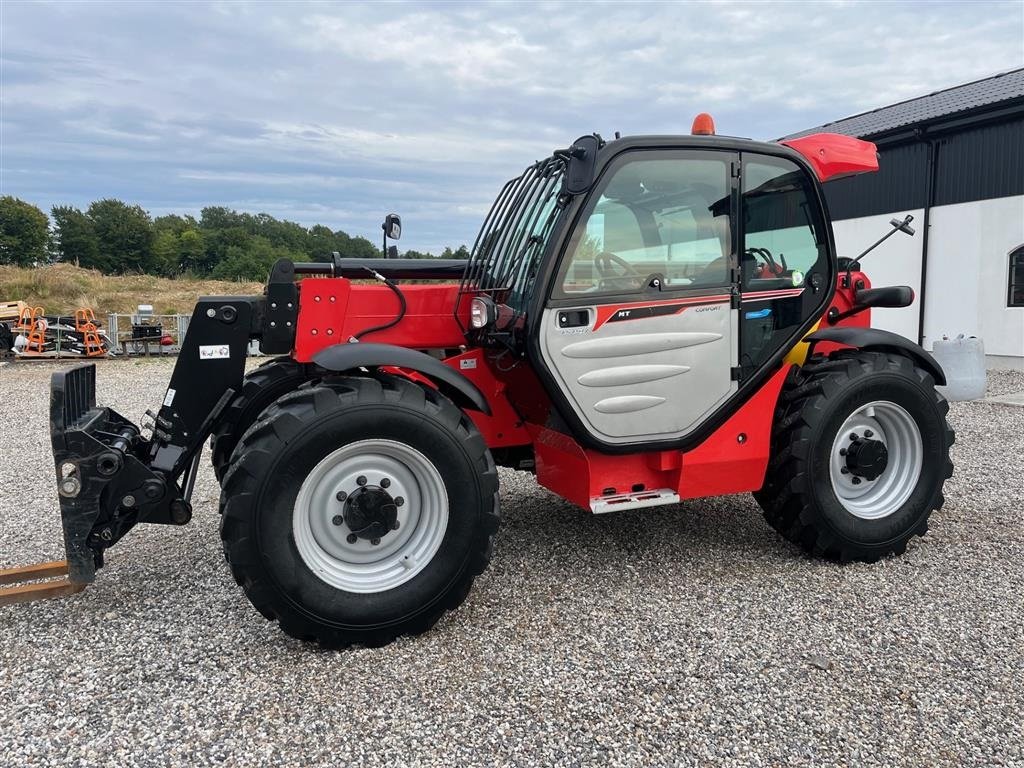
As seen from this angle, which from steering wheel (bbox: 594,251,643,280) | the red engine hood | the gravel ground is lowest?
the gravel ground

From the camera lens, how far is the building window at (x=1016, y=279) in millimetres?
13680

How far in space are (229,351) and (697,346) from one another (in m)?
2.44

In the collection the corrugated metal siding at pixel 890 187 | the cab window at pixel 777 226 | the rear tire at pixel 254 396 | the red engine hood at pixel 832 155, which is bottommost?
the rear tire at pixel 254 396

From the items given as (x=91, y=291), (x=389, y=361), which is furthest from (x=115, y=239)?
(x=389, y=361)

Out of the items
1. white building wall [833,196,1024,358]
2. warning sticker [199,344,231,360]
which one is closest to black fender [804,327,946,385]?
warning sticker [199,344,231,360]

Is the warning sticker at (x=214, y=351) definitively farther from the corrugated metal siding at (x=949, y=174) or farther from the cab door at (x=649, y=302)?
the corrugated metal siding at (x=949, y=174)

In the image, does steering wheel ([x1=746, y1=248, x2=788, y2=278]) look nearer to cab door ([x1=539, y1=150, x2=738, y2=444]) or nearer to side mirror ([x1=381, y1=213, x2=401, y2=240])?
cab door ([x1=539, y1=150, x2=738, y2=444])

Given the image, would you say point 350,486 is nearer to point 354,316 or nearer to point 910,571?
point 354,316

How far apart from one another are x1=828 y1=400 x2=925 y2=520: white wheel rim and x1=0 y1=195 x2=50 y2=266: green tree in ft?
181

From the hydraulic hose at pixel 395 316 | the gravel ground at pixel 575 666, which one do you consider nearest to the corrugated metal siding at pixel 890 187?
the gravel ground at pixel 575 666

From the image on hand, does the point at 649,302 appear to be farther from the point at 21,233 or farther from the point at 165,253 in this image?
the point at 21,233

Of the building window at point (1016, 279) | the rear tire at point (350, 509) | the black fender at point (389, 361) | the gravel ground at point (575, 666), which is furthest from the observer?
the building window at point (1016, 279)

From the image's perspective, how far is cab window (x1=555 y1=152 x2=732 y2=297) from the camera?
3.72 m

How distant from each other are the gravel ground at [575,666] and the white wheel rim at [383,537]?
0.33 metres
